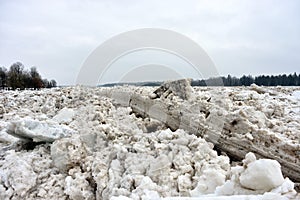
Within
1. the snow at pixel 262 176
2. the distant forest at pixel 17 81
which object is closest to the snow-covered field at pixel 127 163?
the snow at pixel 262 176

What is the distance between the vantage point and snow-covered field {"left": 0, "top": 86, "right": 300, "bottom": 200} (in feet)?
→ 9.11

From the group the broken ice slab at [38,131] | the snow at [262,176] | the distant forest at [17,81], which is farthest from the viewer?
the distant forest at [17,81]

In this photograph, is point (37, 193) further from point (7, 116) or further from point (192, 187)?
point (7, 116)

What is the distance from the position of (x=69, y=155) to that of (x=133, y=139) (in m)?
1.12

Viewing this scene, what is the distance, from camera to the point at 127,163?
3.97m

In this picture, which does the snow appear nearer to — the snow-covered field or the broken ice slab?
the snow-covered field

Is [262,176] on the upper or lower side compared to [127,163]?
upper

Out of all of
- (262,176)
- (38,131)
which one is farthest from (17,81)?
(262,176)

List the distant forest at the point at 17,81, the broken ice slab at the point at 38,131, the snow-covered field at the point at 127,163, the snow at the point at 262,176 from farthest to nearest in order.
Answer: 1. the distant forest at the point at 17,81
2. the broken ice slab at the point at 38,131
3. the snow-covered field at the point at 127,163
4. the snow at the point at 262,176

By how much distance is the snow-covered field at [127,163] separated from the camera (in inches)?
109

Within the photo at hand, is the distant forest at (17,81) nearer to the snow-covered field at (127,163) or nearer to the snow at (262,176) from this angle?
the snow-covered field at (127,163)

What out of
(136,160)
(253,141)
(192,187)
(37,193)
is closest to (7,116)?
(37,193)

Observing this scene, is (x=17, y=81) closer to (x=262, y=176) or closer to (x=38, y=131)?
(x=38, y=131)

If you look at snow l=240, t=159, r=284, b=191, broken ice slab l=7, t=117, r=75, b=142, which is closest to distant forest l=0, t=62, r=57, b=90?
broken ice slab l=7, t=117, r=75, b=142
